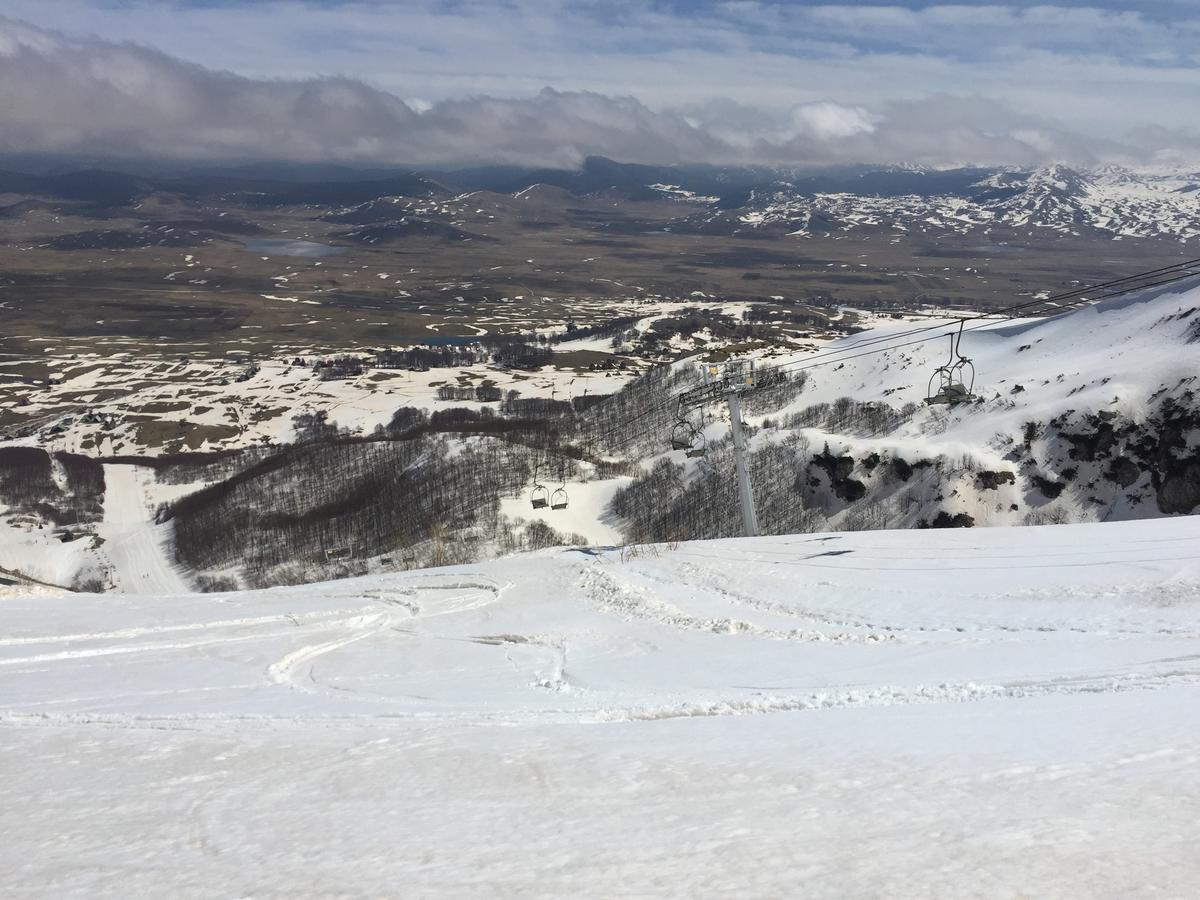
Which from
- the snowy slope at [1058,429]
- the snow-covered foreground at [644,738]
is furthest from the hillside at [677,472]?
the snow-covered foreground at [644,738]

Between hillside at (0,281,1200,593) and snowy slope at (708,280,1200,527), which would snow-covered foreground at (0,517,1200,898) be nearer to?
snowy slope at (708,280,1200,527)

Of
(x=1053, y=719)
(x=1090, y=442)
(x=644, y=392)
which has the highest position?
(x=644, y=392)

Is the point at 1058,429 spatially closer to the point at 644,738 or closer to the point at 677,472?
the point at 677,472

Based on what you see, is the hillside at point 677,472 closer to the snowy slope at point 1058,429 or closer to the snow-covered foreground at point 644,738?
the snowy slope at point 1058,429

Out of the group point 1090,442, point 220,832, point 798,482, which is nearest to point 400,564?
point 798,482

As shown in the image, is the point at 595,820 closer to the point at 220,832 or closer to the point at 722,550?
the point at 220,832

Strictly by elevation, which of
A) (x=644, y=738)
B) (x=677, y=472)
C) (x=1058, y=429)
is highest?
(x=677, y=472)

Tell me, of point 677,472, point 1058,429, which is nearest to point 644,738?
point 1058,429

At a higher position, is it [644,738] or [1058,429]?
[1058,429]
